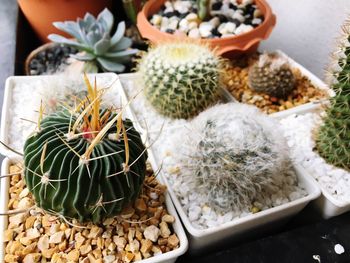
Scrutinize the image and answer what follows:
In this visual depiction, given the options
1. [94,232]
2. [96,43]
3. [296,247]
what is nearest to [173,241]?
[94,232]

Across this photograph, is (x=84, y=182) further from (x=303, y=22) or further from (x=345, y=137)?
(x=303, y=22)

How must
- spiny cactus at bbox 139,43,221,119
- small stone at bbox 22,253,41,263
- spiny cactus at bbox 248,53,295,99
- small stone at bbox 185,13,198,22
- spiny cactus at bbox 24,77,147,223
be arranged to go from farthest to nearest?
small stone at bbox 185,13,198,22 → spiny cactus at bbox 248,53,295,99 → spiny cactus at bbox 139,43,221,119 → small stone at bbox 22,253,41,263 → spiny cactus at bbox 24,77,147,223

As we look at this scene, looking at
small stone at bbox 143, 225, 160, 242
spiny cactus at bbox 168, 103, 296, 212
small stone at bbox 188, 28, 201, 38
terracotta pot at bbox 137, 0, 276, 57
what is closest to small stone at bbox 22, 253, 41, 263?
small stone at bbox 143, 225, 160, 242

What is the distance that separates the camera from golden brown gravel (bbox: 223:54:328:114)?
3.96ft

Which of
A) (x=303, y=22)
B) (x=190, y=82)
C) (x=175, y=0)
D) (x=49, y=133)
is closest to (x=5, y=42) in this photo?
(x=175, y=0)

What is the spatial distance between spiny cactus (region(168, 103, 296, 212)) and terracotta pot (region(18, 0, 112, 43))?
2.85 ft

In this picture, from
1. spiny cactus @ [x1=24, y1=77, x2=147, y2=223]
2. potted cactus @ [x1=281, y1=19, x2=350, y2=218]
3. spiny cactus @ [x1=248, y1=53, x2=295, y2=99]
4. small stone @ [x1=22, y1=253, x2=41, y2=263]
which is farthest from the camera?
spiny cactus @ [x1=248, y1=53, x2=295, y2=99]

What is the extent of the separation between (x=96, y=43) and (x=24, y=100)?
295 mm

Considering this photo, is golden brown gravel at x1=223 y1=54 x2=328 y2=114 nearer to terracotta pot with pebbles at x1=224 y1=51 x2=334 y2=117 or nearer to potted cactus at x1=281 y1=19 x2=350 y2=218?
terracotta pot with pebbles at x1=224 y1=51 x2=334 y2=117

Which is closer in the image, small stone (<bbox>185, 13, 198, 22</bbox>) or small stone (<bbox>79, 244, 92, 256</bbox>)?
small stone (<bbox>79, 244, 92, 256</bbox>)

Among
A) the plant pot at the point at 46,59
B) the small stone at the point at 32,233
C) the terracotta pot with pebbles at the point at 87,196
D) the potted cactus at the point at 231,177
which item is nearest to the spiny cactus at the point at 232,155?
the potted cactus at the point at 231,177

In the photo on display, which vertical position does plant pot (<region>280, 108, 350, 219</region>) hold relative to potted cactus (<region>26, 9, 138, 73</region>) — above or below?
below

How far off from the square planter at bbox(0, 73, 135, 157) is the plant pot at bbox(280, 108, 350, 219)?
1.51 ft

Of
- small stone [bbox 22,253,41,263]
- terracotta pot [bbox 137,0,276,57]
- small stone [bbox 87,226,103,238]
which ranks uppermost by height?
terracotta pot [bbox 137,0,276,57]
